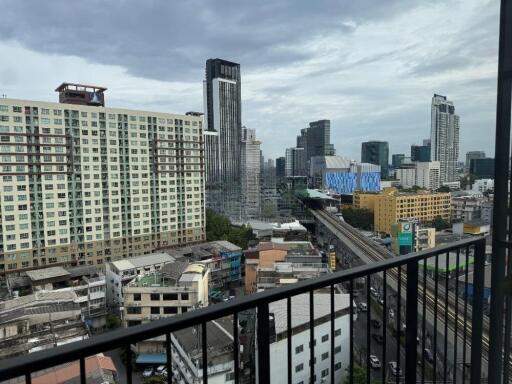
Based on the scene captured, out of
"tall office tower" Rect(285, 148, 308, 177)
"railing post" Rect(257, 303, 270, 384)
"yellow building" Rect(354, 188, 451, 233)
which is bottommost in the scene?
"yellow building" Rect(354, 188, 451, 233)

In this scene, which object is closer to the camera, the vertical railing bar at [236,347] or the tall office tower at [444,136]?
the vertical railing bar at [236,347]

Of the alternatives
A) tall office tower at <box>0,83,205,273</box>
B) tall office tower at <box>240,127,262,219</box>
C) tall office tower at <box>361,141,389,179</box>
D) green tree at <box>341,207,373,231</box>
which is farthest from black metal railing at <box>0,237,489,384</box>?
tall office tower at <box>361,141,389,179</box>

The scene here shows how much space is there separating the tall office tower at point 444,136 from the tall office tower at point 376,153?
14.5 meters

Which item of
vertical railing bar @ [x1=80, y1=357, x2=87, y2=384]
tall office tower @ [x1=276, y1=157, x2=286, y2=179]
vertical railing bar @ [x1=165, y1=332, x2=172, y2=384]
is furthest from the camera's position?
tall office tower @ [x1=276, y1=157, x2=286, y2=179]

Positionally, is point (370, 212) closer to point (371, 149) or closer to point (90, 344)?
point (90, 344)

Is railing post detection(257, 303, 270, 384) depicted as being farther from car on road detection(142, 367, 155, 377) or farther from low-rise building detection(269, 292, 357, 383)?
car on road detection(142, 367, 155, 377)

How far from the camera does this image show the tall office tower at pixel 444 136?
3516cm

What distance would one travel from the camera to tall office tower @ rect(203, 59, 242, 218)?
3350cm

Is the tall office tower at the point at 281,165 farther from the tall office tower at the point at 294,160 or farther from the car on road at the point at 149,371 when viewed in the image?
the car on road at the point at 149,371

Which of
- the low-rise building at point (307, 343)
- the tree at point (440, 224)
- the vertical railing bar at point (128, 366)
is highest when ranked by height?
the vertical railing bar at point (128, 366)

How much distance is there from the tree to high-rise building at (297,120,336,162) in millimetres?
36254

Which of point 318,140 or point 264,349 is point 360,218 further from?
point 318,140

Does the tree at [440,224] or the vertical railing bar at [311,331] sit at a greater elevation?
the vertical railing bar at [311,331]

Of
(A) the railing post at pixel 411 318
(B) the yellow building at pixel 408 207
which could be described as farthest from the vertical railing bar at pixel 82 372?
(B) the yellow building at pixel 408 207
